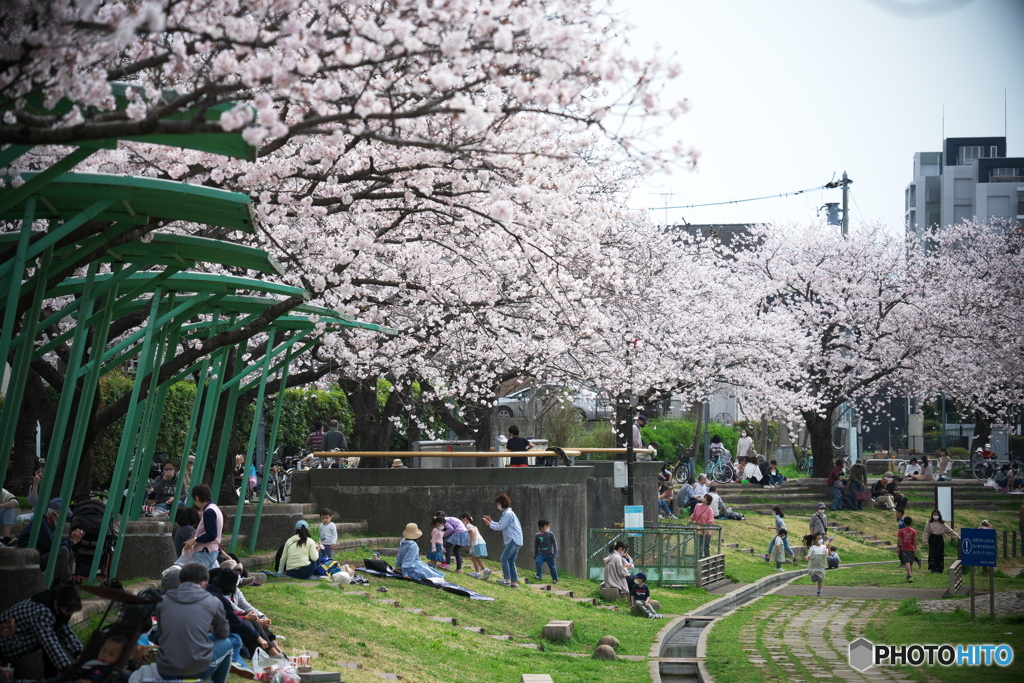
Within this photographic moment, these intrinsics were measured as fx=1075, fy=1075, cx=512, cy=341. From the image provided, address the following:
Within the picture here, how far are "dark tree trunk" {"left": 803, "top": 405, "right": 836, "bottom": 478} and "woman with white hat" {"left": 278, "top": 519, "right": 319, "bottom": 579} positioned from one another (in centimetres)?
2836

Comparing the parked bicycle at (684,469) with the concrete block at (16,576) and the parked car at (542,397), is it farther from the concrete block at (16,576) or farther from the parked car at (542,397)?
the concrete block at (16,576)

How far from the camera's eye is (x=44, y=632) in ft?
26.6

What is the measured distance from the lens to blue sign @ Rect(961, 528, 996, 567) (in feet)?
60.0

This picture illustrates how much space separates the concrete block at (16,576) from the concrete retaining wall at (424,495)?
11353mm

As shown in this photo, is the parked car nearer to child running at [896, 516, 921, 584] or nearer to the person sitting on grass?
the person sitting on grass

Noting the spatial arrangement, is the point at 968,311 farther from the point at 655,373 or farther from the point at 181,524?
the point at 181,524

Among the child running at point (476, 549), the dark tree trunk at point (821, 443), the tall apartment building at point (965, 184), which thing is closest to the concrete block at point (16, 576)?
the child running at point (476, 549)

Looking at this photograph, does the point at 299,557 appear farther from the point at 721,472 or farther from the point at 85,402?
the point at 721,472

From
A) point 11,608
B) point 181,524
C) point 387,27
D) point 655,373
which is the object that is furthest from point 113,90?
point 655,373

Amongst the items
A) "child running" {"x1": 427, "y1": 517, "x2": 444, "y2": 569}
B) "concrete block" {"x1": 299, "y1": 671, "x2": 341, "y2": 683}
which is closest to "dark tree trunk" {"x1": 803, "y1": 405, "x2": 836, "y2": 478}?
"child running" {"x1": 427, "y1": 517, "x2": 444, "y2": 569}

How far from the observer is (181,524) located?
12.1 m

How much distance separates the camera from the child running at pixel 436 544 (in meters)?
18.6

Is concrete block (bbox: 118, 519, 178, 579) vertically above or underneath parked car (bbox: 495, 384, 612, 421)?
underneath

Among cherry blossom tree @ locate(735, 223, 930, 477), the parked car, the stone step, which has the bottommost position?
the stone step
